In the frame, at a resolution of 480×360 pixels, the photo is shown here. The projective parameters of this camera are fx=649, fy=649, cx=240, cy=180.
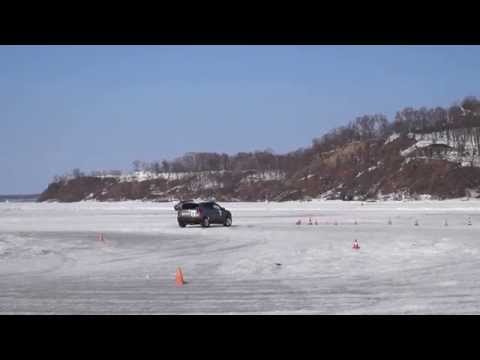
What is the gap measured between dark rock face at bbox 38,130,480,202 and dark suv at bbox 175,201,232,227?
76024 millimetres

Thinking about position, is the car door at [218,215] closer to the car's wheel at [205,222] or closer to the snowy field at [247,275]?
the car's wheel at [205,222]

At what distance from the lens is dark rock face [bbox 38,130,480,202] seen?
114125mm

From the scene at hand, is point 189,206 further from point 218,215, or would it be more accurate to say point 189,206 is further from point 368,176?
point 368,176

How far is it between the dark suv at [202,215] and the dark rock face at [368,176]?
249 ft

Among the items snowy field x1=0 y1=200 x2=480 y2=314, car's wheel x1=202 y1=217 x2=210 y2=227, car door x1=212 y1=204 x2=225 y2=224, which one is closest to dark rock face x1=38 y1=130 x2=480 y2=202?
car door x1=212 y1=204 x2=225 y2=224

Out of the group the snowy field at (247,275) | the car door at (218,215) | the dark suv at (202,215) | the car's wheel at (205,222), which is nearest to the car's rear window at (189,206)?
the dark suv at (202,215)

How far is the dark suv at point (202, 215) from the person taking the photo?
3781cm

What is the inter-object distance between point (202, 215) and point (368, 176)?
9928cm
